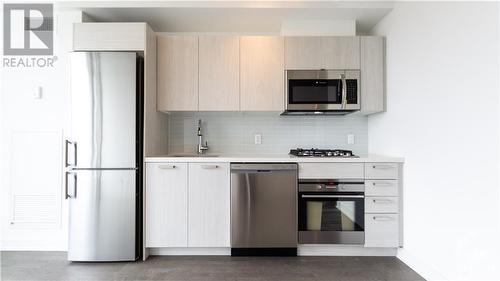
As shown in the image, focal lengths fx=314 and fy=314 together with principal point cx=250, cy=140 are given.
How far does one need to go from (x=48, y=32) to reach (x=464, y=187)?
3.87 metres

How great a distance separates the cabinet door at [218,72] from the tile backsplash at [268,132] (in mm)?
430

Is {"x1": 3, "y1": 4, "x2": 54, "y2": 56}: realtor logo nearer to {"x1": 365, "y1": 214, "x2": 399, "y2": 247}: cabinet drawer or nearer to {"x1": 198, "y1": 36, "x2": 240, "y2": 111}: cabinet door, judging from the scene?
{"x1": 198, "y1": 36, "x2": 240, "y2": 111}: cabinet door

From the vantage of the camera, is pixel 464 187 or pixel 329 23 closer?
pixel 464 187

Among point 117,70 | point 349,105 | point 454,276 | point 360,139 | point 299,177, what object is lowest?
point 454,276

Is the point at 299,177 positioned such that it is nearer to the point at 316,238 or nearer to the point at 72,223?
the point at 316,238

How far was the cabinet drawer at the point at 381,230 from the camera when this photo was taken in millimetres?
2844

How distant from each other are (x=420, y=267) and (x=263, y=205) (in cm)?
136

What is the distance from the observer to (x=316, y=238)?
9.49ft

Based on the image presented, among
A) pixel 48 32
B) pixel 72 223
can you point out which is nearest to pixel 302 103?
pixel 72 223

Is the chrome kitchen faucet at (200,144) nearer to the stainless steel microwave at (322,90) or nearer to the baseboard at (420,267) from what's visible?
the stainless steel microwave at (322,90)

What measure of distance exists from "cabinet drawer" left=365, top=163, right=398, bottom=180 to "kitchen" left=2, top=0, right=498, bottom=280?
1 centimetres

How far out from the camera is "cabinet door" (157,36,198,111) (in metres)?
3.13

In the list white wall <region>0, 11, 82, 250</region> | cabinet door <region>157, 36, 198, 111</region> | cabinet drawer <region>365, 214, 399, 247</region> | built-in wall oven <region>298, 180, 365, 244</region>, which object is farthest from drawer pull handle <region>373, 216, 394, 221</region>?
white wall <region>0, 11, 82, 250</region>

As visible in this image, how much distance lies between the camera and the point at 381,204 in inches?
113
